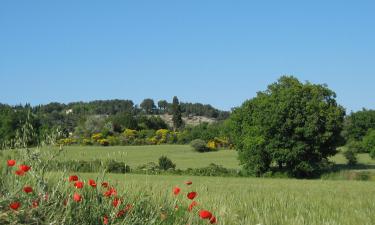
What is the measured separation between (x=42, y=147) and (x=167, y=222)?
1.54 metres

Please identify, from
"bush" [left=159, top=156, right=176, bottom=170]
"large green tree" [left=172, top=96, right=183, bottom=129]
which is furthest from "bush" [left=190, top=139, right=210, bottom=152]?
"large green tree" [left=172, top=96, right=183, bottom=129]

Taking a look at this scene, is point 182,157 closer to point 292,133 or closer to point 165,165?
point 165,165

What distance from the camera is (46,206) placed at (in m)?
4.23

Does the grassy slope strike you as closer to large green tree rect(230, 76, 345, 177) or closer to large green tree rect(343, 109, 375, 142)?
large green tree rect(230, 76, 345, 177)

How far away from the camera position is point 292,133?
47.4 meters

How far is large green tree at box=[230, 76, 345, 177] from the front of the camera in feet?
152

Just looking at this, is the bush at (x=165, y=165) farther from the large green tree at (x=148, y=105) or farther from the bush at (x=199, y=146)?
the large green tree at (x=148, y=105)

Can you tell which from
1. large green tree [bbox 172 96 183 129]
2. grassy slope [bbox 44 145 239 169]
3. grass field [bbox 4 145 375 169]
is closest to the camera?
grass field [bbox 4 145 375 169]

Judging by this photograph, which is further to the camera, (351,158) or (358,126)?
(358,126)

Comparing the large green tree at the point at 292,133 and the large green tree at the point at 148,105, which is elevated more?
the large green tree at the point at 148,105

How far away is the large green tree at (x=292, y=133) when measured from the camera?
1825 inches

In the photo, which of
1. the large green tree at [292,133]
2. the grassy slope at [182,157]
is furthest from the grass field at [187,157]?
the large green tree at [292,133]

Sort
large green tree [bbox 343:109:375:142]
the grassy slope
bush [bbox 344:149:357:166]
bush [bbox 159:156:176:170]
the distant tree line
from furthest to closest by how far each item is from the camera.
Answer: the distant tree line, large green tree [bbox 343:109:375:142], bush [bbox 344:149:357:166], the grassy slope, bush [bbox 159:156:176:170]

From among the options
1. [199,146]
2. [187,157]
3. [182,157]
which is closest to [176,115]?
[199,146]
